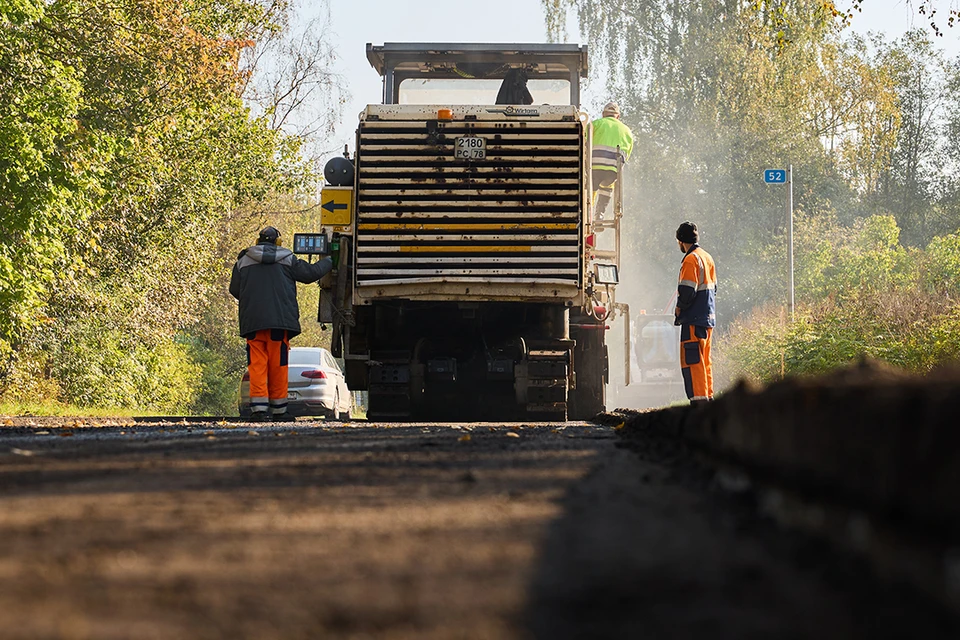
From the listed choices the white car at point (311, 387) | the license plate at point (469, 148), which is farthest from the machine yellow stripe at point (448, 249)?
the white car at point (311, 387)

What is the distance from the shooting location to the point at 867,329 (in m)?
18.5

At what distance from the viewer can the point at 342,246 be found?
13000mm

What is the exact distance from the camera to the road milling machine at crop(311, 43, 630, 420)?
1279 centimetres

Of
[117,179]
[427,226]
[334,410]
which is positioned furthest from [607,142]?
[117,179]

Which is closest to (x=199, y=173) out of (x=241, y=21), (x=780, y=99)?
(x=241, y=21)

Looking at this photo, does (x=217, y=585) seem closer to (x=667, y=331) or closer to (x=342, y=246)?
(x=342, y=246)

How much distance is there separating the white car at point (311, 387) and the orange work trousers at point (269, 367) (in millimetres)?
6768

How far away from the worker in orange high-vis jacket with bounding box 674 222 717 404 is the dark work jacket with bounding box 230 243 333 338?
4.11m

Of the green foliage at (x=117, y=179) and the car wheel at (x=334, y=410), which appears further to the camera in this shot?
the car wheel at (x=334, y=410)

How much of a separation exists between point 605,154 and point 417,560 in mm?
11013

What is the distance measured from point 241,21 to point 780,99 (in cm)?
2000

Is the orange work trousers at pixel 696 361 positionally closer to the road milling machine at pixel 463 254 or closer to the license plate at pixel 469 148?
the road milling machine at pixel 463 254

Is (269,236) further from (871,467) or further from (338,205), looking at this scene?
(871,467)

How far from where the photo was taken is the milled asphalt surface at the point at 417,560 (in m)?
2.40
